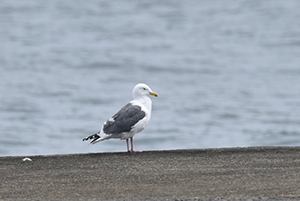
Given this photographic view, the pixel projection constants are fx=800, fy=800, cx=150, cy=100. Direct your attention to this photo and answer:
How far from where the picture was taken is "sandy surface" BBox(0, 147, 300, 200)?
7.12 metres

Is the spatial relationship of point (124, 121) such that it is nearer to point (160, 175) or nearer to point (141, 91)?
point (141, 91)

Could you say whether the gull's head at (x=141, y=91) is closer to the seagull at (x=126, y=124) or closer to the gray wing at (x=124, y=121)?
the seagull at (x=126, y=124)

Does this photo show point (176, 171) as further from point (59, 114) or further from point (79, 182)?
point (59, 114)

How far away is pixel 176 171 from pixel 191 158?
679mm

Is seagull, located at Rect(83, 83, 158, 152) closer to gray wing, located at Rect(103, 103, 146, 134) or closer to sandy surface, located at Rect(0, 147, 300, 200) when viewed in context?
gray wing, located at Rect(103, 103, 146, 134)

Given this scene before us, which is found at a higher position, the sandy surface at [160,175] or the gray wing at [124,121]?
the gray wing at [124,121]

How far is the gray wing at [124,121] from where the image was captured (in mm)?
9562

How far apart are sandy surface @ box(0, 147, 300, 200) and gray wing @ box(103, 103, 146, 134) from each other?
493 mm

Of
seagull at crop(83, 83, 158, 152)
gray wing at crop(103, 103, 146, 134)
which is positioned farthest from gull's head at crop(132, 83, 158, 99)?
gray wing at crop(103, 103, 146, 134)

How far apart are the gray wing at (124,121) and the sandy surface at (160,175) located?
1.62 feet

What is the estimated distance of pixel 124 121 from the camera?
957cm

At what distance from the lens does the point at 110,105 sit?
28203 millimetres

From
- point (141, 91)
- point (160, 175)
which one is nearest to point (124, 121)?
point (141, 91)

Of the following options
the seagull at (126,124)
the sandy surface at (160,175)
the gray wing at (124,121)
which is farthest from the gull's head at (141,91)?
the sandy surface at (160,175)
